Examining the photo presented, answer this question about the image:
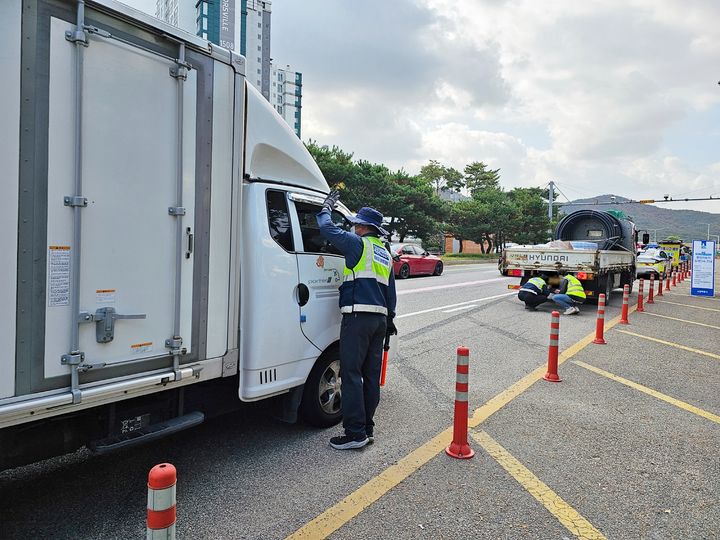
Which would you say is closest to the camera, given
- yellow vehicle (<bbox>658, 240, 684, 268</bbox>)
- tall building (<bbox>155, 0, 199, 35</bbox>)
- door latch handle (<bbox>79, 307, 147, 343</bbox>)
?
door latch handle (<bbox>79, 307, 147, 343</bbox>)

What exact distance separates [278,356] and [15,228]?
1.91 m

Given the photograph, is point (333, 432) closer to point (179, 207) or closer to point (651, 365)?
point (179, 207)

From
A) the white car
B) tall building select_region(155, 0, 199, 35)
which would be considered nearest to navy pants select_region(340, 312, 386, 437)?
the white car

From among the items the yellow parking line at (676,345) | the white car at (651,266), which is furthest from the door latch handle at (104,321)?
the white car at (651,266)

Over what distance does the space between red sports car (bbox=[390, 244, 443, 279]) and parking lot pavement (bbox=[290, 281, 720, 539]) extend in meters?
14.2

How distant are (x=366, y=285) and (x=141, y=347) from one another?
5.79 feet

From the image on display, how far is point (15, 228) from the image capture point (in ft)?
7.64

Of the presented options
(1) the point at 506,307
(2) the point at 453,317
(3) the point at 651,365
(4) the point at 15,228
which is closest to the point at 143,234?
(4) the point at 15,228

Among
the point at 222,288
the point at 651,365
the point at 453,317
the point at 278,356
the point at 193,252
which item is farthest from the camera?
the point at 453,317

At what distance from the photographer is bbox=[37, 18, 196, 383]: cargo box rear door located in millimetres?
2498

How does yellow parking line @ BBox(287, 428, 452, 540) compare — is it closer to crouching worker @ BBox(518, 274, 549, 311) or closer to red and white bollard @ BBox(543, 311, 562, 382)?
red and white bollard @ BBox(543, 311, 562, 382)

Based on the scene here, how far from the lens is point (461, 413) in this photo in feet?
12.4

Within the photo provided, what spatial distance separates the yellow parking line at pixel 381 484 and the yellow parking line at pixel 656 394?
1681 millimetres

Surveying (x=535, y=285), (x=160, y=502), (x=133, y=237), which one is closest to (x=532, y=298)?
(x=535, y=285)
